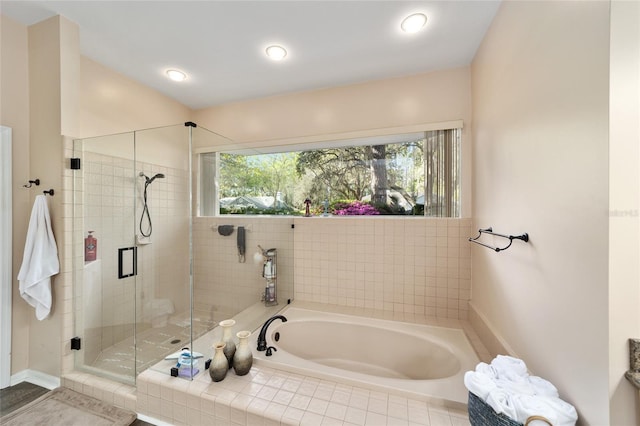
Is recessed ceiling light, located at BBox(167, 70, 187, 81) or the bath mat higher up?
recessed ceiling light, located at BBox(167, 70, 187, 81)

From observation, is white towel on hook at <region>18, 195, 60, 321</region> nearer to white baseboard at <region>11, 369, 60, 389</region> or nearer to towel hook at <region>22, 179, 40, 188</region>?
towel hook at <region>22, 179, 40, 188</region>

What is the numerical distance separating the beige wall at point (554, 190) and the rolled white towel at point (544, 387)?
39mm

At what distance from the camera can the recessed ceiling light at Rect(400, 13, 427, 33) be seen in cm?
155

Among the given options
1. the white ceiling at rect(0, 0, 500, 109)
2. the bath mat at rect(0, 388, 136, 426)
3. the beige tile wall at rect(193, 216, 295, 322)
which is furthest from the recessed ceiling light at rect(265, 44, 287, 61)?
the bath mat at rect(0, 388, 136, 426)

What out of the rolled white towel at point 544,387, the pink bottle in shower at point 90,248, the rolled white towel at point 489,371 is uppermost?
the pink bottle in shower at point 90,248

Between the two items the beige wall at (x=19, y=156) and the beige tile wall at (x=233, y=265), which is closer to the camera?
the beige wall at (x=19, y=156)

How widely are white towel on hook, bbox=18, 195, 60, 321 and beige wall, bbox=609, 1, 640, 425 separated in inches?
114

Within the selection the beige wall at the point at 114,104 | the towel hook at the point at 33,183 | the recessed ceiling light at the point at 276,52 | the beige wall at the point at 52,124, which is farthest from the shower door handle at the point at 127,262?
the recessed ceiling light at the point at 276,52

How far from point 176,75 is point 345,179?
194 centimetres

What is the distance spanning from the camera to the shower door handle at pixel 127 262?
198cm

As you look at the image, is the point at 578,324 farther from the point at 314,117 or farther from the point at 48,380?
the point at 48,380

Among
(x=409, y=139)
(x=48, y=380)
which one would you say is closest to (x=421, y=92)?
(x=409, y=139)

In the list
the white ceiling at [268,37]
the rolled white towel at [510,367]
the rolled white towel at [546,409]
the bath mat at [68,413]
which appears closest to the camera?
the rolled white towel at [546,409]

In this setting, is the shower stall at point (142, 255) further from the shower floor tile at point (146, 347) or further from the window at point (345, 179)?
the window at point (345, 179)
